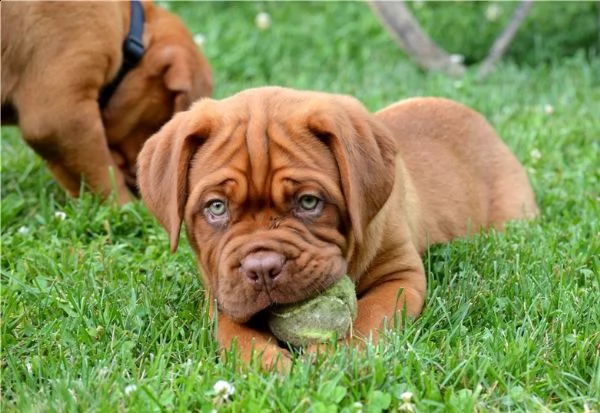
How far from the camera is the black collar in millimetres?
6641

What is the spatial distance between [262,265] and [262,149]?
49cm

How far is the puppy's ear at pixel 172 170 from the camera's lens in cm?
422

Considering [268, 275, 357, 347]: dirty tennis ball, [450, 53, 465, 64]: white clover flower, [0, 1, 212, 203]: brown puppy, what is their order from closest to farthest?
[268, 275, 357, 347]: dirty tennis ball, [0, 1, 212, 203]: brown puppy, [450, 53, 465, 64]: white clover flower

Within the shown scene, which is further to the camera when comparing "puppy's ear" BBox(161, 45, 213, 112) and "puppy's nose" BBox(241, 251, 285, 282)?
"puppy's ear" BBox(161, 45, 213, 112)

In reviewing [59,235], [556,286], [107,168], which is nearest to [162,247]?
[59,235]

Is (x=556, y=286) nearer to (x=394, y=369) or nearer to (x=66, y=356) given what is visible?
(x=394, y=369)

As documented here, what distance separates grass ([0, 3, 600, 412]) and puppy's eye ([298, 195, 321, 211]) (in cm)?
59

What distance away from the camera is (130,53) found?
21.8ft

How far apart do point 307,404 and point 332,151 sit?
1123 millimetres

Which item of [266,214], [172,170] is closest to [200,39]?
[172,170]

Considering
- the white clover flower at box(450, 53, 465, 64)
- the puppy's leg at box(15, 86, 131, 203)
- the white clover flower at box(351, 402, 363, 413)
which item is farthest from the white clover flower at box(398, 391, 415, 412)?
the white clover flower at box(450, 53, 465, 64)

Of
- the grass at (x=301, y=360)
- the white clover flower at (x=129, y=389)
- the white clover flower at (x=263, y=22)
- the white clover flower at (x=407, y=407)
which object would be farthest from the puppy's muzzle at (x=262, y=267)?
the white clover flower at (x=263, y=22)

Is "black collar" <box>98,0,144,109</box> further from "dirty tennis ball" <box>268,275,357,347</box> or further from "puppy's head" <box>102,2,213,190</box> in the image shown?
"dirty tennis ball" <box>268,275,357,347</box>


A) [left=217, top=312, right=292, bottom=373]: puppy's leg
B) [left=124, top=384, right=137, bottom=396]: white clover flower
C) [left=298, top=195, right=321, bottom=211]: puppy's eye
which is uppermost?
[left=298, top=195, right=321, bottom=211]: puppy's eye
